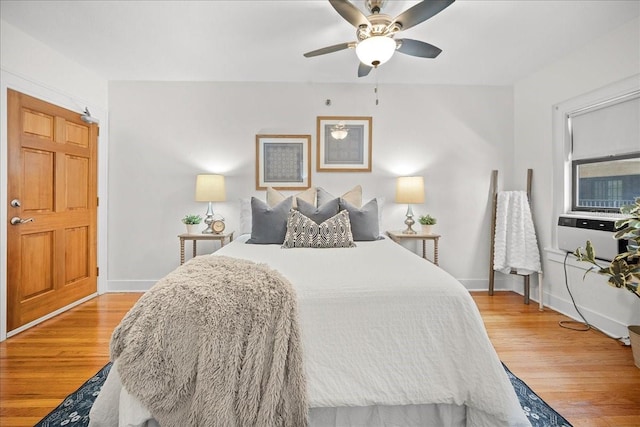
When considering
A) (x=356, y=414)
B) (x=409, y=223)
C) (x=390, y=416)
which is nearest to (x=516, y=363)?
(x=390, y=416)

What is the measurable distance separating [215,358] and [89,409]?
102 centimetres

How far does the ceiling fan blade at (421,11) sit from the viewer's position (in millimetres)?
1872

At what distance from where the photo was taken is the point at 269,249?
2.65m

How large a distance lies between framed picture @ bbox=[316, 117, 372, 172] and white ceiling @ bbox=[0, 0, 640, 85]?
52 centimetres

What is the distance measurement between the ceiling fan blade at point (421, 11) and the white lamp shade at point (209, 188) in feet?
7.92

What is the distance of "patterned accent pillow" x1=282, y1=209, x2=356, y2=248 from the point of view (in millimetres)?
2768

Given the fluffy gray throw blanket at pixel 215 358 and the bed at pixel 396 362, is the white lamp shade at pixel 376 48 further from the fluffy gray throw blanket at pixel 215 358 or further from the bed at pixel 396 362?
the fluffy gray throw blanket at pixel 215 358

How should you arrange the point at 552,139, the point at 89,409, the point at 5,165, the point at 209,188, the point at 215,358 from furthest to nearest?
the point at 209,188
the point at 552,139
the point at 5,165
the point at 89,409
the point at 215,358

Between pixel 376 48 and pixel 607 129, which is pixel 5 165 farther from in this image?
pixel 607 129

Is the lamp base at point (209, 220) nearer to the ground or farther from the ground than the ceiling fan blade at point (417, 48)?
nearer to the ground

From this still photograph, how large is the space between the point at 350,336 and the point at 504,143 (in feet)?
11.8

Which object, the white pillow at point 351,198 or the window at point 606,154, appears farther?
the white pillow at point 351,198

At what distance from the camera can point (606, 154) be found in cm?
295

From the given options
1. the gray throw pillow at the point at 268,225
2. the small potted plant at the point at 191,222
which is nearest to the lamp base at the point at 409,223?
the gray throw pillow at the point at 268,225
